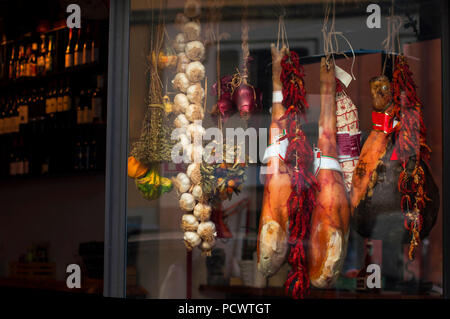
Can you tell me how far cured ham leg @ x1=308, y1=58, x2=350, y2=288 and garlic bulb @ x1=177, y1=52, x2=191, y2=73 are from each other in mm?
894

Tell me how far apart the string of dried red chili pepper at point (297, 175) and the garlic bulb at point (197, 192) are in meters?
0.52

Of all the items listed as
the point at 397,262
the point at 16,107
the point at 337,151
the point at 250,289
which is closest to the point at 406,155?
the point at 337,151

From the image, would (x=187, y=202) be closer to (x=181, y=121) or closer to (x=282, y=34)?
(x=181, y=121)

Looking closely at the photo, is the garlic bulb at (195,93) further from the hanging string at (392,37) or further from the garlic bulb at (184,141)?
the hanging string at (392,37)

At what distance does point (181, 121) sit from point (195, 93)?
0.61ft

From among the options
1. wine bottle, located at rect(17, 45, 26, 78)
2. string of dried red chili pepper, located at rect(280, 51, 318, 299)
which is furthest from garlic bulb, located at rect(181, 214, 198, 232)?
wine bottle, located at rect(17, 45, 26, 78)

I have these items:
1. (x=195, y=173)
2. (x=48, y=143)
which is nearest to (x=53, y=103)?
(x=48, y=143)

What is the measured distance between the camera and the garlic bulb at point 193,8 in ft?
11.3

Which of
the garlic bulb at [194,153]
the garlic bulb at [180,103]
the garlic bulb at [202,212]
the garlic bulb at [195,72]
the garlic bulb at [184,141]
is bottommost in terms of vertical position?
the garlic bulb at [202,212]

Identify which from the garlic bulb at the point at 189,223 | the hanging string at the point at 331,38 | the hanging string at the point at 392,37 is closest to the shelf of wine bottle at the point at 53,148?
the garlic bulb at the point at 189,223

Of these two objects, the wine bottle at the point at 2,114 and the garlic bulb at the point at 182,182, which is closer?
the garlic bulb at the point at 182,182

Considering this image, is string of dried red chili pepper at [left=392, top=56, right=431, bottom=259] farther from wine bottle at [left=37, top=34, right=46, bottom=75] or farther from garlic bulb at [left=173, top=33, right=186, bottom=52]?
wine bottle at [left=37, top=34, right=46, bottom=75]

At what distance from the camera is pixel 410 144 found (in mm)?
3299

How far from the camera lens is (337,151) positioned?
330 centimetres
